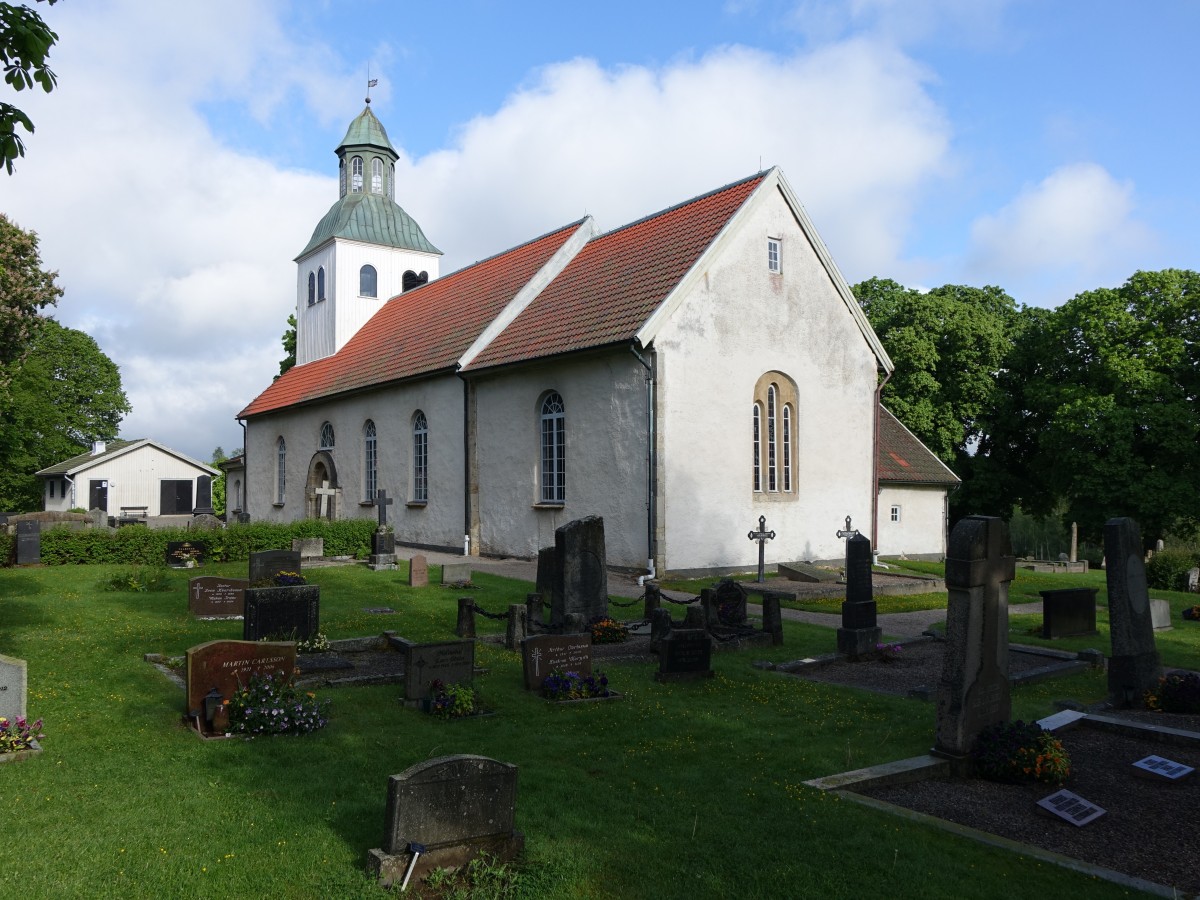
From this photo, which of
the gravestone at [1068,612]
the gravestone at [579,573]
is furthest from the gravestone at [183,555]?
the gravestone at [1068,612]

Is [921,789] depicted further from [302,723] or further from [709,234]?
[709,234]

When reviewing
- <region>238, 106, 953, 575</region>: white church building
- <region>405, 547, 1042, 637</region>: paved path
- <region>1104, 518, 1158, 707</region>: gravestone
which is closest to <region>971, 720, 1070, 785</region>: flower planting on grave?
<region>1104, 518, 1158, 707</region>: gravestone

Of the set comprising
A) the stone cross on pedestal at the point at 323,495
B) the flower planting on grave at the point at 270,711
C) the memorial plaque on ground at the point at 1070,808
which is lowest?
the memorial plaque on ground at the point at 1070,808

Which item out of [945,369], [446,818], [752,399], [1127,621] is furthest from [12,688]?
[945,369]

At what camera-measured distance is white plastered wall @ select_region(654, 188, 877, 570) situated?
21562mm

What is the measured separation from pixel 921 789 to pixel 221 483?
64180 millimetres

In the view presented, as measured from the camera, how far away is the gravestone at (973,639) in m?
7.86

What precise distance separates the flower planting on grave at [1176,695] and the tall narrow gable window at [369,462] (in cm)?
2514

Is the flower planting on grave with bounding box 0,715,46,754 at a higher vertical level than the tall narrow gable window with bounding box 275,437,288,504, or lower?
lower

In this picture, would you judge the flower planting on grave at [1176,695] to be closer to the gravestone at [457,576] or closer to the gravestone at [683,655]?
the gravestone at [683,655]

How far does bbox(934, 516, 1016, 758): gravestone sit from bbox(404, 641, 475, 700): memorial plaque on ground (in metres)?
4.64

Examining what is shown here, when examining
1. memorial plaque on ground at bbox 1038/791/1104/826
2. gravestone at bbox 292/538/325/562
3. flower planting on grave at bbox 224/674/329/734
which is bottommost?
memorial plaque on ground at bbox 1038/791/1104/826

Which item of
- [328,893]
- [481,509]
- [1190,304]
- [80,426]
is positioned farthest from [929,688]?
[80,426]

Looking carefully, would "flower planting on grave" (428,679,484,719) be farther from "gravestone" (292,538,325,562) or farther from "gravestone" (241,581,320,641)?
"gravestone" (292,538,325,562)
